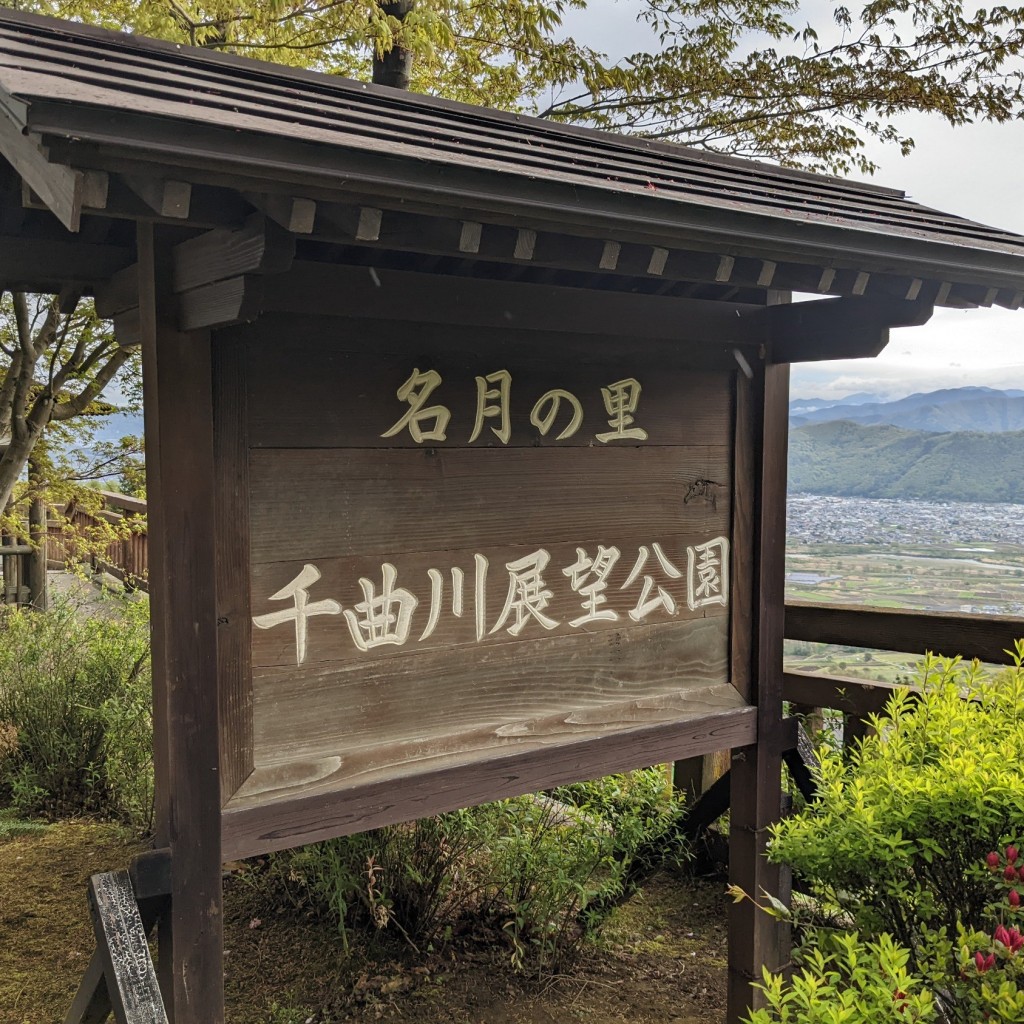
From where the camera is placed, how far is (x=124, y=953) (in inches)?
72.2

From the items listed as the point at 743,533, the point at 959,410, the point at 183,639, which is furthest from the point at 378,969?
the point at 959,410

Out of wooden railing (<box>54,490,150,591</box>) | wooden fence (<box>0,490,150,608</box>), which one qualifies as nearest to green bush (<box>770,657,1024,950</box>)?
wooden railing (<box>54,490,150,591</box>)

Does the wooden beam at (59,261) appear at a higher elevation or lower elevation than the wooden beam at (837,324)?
higher

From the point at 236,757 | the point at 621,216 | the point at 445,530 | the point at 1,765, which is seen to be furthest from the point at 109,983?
the point at 1,765

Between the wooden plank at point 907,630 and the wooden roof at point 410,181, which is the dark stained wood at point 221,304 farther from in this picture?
the wooden plank at point 907,630

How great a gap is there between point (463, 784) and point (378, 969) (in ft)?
4.75

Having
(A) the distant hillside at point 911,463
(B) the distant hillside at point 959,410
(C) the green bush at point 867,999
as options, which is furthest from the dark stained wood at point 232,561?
(B) the distant hillside at point 959,410

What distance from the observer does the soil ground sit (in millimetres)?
3121

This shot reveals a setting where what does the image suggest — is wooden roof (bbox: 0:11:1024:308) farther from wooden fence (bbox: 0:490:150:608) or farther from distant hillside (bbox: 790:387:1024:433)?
distant hillside (bbox: 790:387:1024:433)

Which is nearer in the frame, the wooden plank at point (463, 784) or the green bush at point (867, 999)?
the green bush at point (867, 999)

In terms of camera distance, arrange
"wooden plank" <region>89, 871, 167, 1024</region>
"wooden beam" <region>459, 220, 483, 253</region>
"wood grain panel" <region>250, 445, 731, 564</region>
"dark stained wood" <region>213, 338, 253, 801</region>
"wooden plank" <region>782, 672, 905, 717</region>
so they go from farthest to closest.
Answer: "wooden plank" <region>782, 672, 905, 717</region>
"wood grain panel" <region>250, 445, 731, 564</region>
"dark stained wood" <region>213, 338, 253, 801</region>
"wooden plank" <region>89, 871, 167, 1024</region>
"wooden beam" <region>459, 220, 483, 253</region>

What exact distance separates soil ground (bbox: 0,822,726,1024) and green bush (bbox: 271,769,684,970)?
102 millimetres

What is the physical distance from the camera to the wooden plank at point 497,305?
2.07m

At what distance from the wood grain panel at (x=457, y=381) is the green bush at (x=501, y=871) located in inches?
63.7
